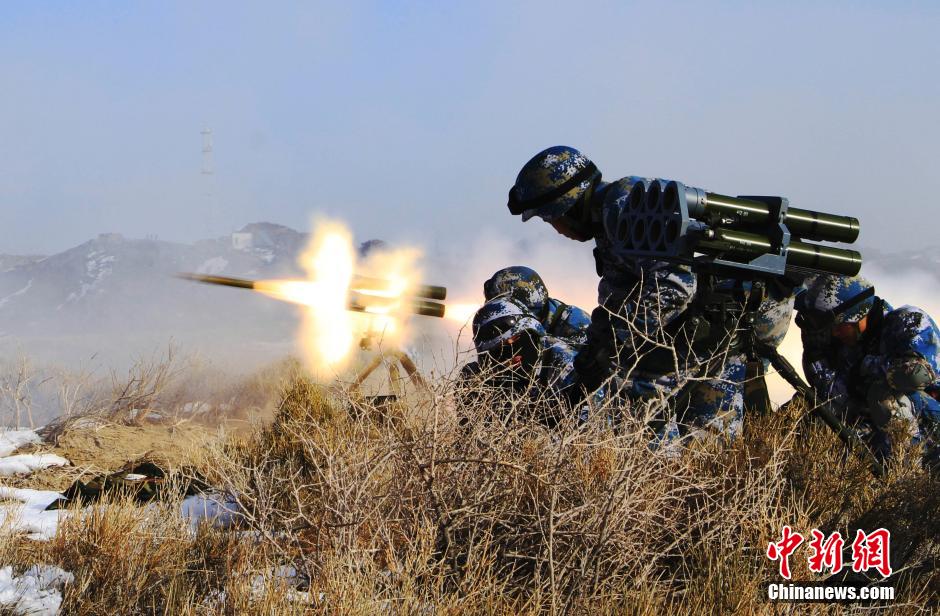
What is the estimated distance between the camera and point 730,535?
5320mm

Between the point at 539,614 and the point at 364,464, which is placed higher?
the point at 364,464

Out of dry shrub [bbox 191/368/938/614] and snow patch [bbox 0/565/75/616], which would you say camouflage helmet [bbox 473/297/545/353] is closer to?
dry shrub [bbox 191/368/938/614]

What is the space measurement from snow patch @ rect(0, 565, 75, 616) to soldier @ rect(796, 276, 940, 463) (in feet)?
16.4

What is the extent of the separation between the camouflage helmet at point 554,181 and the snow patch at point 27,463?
5.05 metres

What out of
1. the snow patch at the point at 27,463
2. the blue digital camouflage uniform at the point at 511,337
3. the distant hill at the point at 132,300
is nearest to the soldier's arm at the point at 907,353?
the blue digital camouflage uniform at the point at 511,337

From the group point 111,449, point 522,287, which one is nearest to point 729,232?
point 522,287

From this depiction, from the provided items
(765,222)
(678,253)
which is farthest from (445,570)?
(765,222)

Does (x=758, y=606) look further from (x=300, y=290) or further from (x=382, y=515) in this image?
(x=300, y=290)

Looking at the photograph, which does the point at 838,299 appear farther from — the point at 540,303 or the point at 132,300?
the point at 132,300

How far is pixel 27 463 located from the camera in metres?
9.41

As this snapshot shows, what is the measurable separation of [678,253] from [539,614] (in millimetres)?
2294

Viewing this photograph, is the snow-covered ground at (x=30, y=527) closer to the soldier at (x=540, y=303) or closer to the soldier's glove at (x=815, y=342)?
the soldier at (x=540, y=303)

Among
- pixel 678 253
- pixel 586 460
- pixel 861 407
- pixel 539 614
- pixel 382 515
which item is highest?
pixel 678 253

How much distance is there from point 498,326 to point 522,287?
1014 mm
